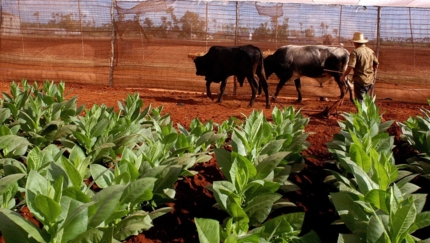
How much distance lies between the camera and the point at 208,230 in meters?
2.29

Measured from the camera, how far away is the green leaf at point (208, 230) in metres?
2.27

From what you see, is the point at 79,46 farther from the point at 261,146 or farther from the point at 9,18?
the point at 261,146

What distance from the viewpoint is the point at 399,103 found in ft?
44.8

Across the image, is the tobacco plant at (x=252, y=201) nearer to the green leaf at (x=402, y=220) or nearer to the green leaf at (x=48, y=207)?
the green leaf at (x=402, y=220)

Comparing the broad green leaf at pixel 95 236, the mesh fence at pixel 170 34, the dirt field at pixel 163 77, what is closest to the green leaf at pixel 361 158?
the broad green leaf at pixel 95 236

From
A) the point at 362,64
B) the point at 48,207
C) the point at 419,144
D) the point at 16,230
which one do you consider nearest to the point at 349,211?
the point at 48,207

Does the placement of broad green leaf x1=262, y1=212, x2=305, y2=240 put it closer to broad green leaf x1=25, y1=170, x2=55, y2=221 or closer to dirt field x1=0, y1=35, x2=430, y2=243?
broad green leaf x1=25, y1=170, x2=55, y2=221

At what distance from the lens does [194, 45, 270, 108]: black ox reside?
1187cm

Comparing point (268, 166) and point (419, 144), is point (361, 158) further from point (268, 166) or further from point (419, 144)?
point (419, 144)

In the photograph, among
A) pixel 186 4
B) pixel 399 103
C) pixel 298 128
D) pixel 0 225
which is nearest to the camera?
pixel 0 225

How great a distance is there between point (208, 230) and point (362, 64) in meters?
7.70

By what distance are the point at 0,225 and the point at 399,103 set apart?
1290cm

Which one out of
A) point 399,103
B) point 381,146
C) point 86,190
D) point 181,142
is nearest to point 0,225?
point 86,190

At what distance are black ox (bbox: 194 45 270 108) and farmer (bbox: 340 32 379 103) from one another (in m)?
2.74
